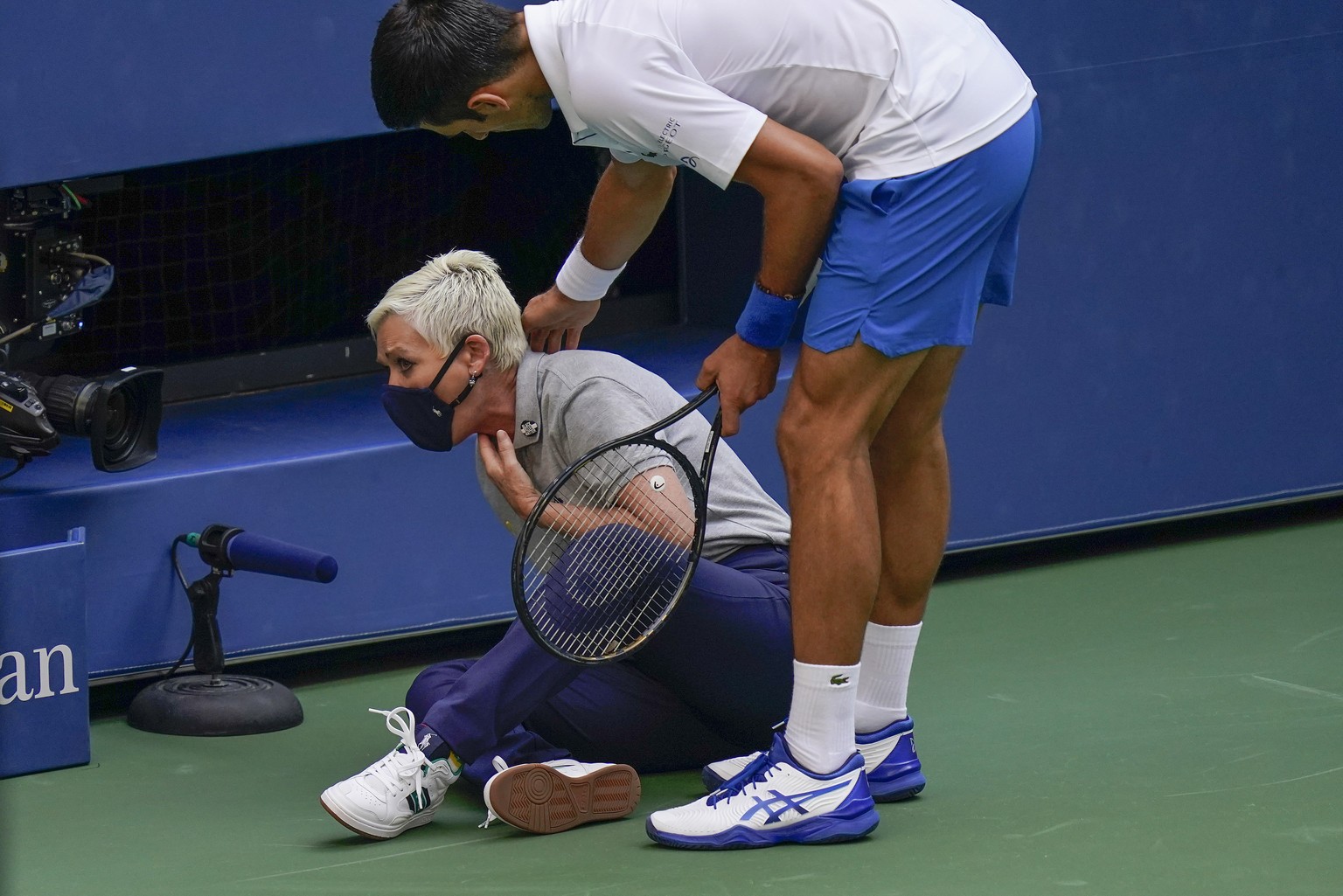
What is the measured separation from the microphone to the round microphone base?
21 centimetres

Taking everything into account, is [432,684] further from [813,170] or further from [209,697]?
[813,170]

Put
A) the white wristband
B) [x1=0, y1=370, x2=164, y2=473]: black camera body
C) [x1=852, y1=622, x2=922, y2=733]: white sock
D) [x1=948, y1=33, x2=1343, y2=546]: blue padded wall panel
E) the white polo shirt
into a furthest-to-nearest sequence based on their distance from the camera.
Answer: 1. [x1=948, y1=33, x2=1343, y2=546]: blue padded wall panel
2. [x1=0, y1=370, x2=164, y2=473]: black camera body
3. the white wristband
4. [x1=852, y1=622, x2=922, y2=733]: white sock
5. the white polo shirt

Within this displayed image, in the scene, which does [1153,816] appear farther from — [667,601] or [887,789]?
[667,601]

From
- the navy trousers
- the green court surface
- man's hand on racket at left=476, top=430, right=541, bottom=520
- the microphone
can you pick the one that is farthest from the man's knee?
the microphone

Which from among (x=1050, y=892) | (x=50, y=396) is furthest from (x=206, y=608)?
(x=1050, y=892)

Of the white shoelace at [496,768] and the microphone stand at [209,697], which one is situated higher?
the white shoelace at [496,768]

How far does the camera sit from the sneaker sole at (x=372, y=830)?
2.57 meters

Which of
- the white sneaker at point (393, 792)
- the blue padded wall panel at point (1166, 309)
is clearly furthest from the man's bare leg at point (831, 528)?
the blue padded wall panel at point (1166, 309)

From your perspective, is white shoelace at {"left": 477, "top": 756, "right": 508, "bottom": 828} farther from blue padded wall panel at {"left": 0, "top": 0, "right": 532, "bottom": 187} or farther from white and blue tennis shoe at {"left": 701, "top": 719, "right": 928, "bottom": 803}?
blue padded wall panel at {"left": 0, "top": 0, "right": 532, "bottom": 187}

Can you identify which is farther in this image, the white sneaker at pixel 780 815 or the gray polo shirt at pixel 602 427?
the gray polo shirt at pixel 602 427

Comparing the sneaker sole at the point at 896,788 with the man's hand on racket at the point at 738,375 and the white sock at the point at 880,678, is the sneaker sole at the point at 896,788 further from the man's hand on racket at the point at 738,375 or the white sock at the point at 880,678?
the man's hand on racket at the point at 738,375

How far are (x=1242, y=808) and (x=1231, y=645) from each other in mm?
980

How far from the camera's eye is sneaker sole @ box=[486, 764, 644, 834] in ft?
8.40

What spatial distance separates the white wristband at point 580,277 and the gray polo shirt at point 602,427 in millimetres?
120
